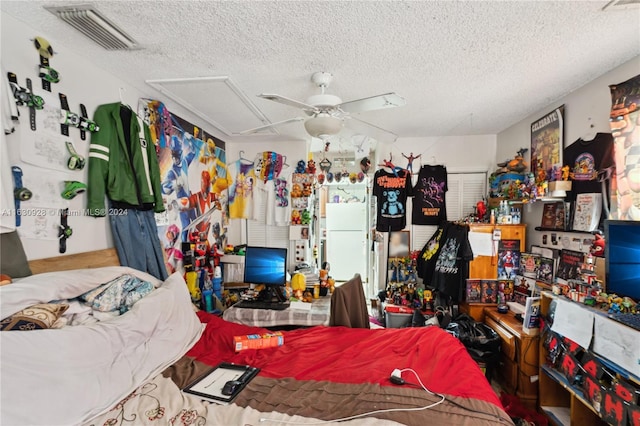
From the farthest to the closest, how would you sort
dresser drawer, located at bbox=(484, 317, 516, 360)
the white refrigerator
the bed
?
the white refrigerator, dresser drawer, located at bbox=(484, 317, 516, 360), the bed

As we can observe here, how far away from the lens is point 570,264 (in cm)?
219

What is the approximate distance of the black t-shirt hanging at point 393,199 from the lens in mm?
3480

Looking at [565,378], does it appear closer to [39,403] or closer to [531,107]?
[531,107]

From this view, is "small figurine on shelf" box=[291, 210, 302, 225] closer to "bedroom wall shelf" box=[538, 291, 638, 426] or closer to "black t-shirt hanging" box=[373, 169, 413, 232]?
"black t-shirt hanging" box=[373, 169, 413, 232]

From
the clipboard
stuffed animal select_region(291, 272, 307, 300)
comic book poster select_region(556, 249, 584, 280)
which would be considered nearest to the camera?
the clipboard

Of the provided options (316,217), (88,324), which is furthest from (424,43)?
(316,217)

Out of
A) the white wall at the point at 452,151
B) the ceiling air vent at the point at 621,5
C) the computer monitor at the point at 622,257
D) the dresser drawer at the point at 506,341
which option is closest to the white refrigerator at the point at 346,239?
the white wall at the point at 452,151

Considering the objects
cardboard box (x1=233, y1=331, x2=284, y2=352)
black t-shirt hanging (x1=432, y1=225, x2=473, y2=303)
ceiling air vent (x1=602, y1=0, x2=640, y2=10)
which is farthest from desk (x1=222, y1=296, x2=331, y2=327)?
ceiling air vent (x1=602, y1=0, x2=640, y2=10)

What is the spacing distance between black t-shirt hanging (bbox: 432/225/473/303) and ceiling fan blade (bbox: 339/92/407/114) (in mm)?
1750

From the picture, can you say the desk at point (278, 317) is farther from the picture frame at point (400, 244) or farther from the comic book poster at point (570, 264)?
the comic book poster at point (570, 264)

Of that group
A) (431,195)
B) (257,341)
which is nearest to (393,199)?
(431,195)

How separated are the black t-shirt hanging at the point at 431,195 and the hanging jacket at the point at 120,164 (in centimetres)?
299

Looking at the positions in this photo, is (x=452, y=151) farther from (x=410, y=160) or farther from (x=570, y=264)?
(x=570, y=264)

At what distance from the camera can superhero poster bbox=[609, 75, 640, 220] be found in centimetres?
163
